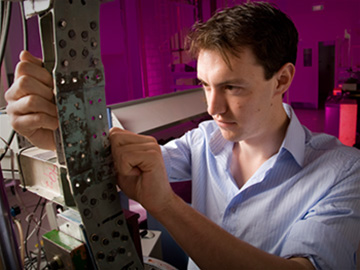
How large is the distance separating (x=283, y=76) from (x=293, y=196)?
0.40m

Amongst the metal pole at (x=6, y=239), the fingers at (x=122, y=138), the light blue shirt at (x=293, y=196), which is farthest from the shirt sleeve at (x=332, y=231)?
the metal pole at (x=6, y=239)

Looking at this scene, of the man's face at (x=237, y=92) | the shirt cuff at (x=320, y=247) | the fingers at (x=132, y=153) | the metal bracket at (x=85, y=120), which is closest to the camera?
the metal bracket at (x=85, y=120)

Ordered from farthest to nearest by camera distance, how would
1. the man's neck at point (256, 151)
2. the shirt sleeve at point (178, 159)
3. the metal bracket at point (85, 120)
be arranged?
the shirt sleeve at point (178, 159), the man's neck at point (256, 151), the metal bracket at point (85, 120)

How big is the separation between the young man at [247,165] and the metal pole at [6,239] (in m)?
0.14

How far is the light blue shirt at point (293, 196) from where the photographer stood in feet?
2.64

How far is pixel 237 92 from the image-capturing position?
3.12 ft

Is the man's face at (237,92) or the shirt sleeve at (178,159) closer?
the man's face at (237,92)

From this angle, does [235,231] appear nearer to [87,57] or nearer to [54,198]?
[54,198]

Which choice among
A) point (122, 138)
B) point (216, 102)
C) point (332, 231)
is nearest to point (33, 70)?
point (122, 138)

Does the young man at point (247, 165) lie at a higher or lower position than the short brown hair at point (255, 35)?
lower

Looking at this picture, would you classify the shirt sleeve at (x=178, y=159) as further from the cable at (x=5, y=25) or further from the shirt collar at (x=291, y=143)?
the cable at (x=5, y=25)

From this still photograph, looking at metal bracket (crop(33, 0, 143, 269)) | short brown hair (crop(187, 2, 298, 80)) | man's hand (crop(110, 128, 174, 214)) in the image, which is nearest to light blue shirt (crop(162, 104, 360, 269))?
short brown hair (crop(187, 2, 298, 80))

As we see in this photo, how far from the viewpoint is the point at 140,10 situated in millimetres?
3520

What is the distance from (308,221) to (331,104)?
4.22 m
